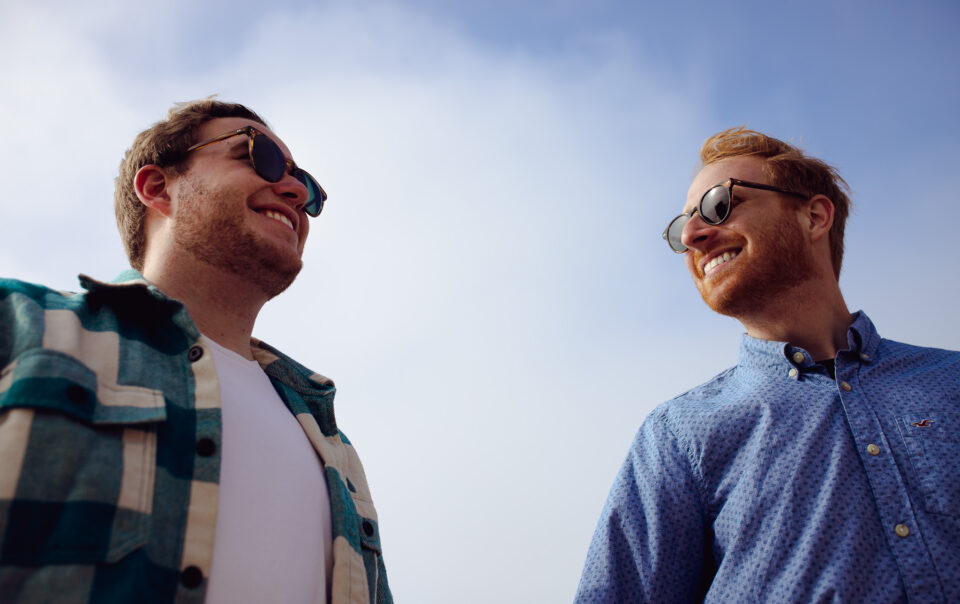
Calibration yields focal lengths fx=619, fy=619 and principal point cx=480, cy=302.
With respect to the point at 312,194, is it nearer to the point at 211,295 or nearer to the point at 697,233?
the point at 211,295

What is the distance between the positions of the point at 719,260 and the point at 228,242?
268cm

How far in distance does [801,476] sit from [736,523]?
0.34 m

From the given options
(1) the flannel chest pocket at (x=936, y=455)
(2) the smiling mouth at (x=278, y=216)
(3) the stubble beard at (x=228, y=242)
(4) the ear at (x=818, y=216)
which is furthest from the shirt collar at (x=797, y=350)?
(2) the smiling mouth at (x=278, y=216)

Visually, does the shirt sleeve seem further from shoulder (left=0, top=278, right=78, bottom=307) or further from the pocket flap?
shoulder (left=0, top=278, right=78, bottom=307)

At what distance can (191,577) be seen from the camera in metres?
1.89

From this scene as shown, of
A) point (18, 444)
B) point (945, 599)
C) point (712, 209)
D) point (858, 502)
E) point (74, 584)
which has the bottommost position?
point (945, 599)

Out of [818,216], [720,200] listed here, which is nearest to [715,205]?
[720,200]

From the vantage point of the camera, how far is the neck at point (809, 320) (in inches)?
130

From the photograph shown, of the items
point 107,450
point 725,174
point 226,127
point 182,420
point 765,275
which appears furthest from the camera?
point 725,174

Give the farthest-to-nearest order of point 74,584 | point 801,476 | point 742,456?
point 742,456 < point 801,476 < point 74,584

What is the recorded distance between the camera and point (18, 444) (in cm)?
170

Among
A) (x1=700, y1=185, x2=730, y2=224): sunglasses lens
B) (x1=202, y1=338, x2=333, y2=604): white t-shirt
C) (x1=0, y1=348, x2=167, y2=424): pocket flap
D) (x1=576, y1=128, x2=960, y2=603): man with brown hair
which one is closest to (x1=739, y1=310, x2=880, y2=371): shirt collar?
(x1=576, y1=128, x2=960, y2=603): man with brown hair

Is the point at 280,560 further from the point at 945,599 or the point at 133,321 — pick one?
the point at 945,599

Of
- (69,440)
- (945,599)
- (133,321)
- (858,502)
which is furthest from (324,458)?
(945,599)
